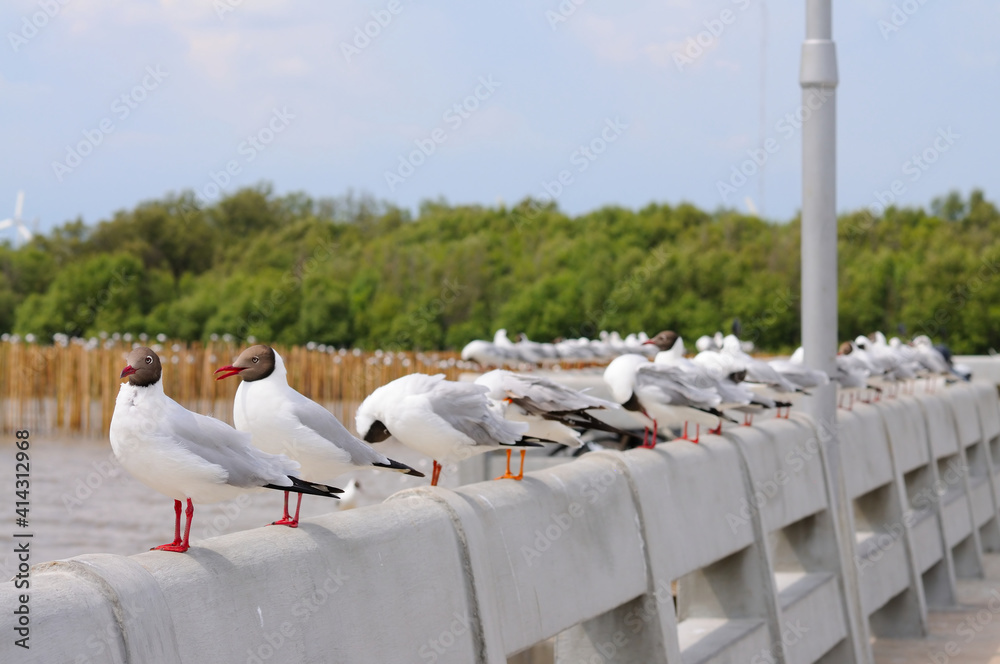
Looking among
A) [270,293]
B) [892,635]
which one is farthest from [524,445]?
[270,293]

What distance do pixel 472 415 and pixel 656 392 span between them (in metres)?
2.48

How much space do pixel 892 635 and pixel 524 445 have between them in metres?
8.25

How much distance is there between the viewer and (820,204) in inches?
429

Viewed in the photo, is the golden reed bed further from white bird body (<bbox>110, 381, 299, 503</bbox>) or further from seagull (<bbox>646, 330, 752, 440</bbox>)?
white bird body (<bbox>110, 381, 299, 503</bbox>)

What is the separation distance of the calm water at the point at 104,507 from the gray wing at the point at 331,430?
901cm

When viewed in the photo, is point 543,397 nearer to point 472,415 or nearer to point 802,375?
point 472,415

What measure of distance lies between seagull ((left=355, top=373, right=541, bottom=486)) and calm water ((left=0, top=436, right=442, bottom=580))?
328 inches

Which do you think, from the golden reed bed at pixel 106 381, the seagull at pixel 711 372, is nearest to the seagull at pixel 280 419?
the seagull at pixel 711 372

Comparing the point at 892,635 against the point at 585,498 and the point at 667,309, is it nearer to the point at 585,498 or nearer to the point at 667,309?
the point at 585,498

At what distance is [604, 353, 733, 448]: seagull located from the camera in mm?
8055

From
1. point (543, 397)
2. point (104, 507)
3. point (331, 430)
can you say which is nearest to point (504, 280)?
point (104, 507)

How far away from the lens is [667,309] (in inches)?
2473

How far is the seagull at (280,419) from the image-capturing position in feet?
15.8

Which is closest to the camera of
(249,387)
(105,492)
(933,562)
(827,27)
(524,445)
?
(249,387)
